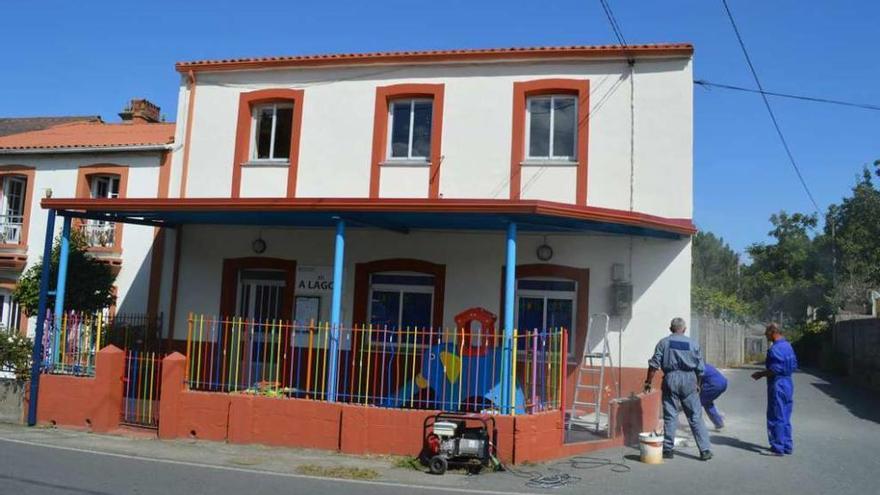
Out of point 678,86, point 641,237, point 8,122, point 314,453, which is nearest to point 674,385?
point 641,237

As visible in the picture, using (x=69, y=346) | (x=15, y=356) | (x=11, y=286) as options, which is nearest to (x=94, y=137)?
(x=11, y=286)

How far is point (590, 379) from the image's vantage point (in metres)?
12.3

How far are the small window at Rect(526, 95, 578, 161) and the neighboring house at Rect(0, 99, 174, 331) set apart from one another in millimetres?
7119

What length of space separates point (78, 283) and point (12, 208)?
409cm

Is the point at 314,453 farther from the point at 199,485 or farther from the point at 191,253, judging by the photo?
the point at 191,253

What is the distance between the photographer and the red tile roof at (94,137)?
52.3 ft

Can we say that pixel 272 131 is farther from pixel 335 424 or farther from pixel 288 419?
pixel 335 424

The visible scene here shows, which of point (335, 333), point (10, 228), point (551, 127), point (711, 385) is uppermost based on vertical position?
point (551, 127)

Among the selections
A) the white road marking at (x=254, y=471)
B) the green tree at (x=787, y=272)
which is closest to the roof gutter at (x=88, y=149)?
the white road marking at (x=254, y=471)

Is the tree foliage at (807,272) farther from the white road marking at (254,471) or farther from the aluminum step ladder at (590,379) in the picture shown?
the white road marking at (254,471)

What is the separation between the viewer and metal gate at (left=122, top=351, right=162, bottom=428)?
11.4 metres

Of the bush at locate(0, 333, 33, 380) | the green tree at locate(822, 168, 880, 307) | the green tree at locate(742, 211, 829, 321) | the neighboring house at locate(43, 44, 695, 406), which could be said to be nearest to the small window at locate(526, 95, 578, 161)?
the neighboring house at locate(43, 44, 695, 406)

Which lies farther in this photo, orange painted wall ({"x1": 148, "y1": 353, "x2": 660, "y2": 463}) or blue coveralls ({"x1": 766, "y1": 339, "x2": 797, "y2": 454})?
blue coveralls ({"x1": 766, "y1": 339, "x2": 797, "y2": 454})

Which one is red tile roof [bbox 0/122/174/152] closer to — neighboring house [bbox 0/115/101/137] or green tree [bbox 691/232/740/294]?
neighboring house [bbox 0/115/101/137]
